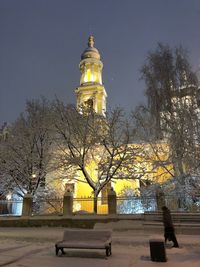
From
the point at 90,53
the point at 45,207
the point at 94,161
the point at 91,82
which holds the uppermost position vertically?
the point at 90,53

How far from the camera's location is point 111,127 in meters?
24.8

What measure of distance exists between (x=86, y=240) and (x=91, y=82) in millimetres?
38855

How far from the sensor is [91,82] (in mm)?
46500

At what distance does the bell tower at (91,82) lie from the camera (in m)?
45.6

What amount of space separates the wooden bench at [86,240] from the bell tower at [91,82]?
33516mm

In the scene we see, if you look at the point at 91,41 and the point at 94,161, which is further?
the point at 91,41

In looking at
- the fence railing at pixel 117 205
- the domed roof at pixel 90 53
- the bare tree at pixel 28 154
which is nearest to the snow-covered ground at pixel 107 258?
the fence railing at pixel 117 205

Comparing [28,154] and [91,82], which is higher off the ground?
[91,82]

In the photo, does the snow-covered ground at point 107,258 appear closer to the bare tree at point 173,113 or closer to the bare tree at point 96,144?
the bare tree at point 173,113

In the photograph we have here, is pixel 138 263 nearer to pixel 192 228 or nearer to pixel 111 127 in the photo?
pixel 192 228

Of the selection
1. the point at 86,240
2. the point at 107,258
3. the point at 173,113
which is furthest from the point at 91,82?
the point at 107,258

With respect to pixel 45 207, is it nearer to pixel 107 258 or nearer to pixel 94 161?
pixel 94 161

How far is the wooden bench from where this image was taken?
9430 millimetres

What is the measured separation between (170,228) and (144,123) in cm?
1308
